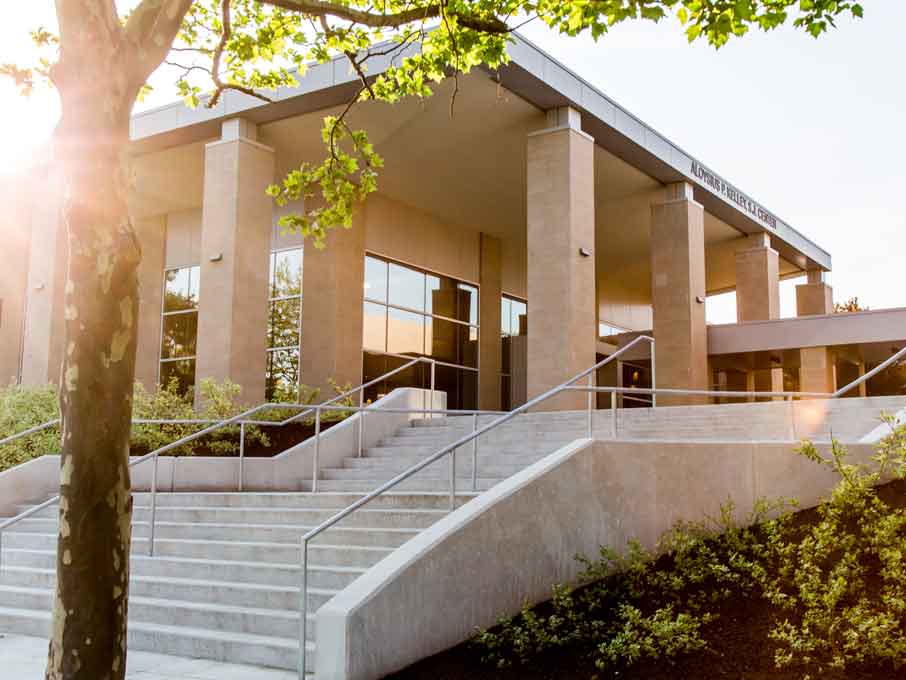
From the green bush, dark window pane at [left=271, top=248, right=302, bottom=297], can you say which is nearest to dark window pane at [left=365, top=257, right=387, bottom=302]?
dark window pane at [left=271, top=248, right=302, bottom=297]

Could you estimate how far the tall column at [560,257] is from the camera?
18531 mm

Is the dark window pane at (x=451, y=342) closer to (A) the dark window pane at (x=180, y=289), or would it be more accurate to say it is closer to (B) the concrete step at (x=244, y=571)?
(A) the dark window pane at (x=180, y=289)

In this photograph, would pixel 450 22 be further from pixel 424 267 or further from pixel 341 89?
pixel 424 267

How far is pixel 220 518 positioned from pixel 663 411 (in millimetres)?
7009

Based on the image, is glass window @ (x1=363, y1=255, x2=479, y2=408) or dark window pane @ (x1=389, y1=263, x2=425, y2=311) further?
dark window pane @ (x1=389, y1=263, x2=425, y2=311)

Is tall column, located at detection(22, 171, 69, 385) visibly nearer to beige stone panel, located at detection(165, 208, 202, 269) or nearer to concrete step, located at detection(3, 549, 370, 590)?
beige stone panel, located at detection(165, 208, 202, 269)

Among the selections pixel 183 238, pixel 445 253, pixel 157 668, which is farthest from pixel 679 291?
pixel 157 668

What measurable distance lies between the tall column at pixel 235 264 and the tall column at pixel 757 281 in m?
16.1

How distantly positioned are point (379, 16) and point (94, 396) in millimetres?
4029

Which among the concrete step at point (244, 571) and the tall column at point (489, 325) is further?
the tall column at point (489, 325)

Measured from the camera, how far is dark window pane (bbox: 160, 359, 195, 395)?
25781 mm

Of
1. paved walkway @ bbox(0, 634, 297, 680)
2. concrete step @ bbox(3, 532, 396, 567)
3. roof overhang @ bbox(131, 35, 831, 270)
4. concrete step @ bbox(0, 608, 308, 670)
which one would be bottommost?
paved walkway @ bbox(0, 634, 297, 680)

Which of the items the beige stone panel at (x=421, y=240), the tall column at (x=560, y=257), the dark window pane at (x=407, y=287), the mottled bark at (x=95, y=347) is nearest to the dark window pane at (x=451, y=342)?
the dark window pane at (x=407, y=287)

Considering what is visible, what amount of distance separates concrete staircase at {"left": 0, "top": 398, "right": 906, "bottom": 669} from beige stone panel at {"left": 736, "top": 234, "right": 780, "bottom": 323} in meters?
16.3
